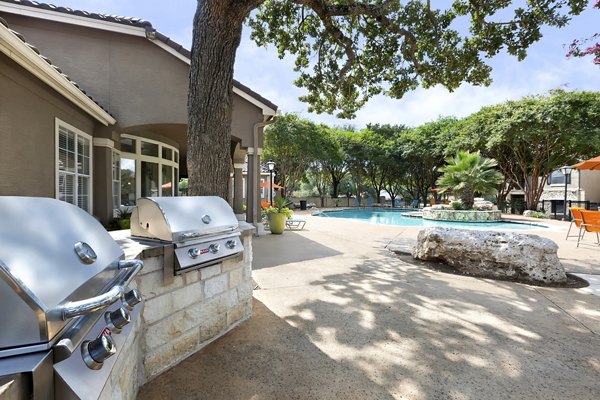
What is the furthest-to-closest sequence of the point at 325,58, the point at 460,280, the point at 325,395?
the point at 325,58, the point at 460,280, the point at 325,395

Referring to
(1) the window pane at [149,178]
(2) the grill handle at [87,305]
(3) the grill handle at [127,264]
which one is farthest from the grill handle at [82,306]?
(1) the window pane at [149,178]

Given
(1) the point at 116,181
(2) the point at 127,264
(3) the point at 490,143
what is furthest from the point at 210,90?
(3) the point at 490,143

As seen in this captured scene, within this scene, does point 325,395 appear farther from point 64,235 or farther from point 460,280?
point 460,280

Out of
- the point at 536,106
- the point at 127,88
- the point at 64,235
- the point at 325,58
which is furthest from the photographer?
the point at 536,106

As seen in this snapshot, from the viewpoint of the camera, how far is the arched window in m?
8.87

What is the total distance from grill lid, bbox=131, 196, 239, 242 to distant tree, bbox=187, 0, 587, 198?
1.35 meters

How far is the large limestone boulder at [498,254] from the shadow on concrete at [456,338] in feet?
1.61

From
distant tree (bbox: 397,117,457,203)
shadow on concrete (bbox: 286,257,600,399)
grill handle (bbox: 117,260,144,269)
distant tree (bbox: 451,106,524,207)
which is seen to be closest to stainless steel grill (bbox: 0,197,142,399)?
grill handle (bbox: 117,260,144,269)

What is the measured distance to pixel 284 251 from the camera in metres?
7.12

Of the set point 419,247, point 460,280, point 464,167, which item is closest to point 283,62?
point 419,247

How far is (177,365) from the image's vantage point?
8.13 ft

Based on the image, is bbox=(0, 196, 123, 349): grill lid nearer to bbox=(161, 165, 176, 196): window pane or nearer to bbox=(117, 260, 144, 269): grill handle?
bbox=(117, 260, 144, 269): grill handle

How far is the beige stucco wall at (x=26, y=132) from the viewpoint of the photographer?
4066 millimetres

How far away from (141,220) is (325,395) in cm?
207
